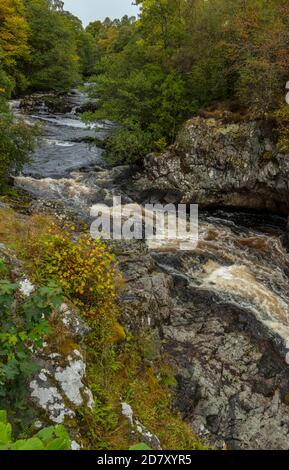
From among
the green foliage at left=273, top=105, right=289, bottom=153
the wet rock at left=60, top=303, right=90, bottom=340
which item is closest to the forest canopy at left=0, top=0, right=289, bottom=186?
the green foliage at left=273, top=105, right=289, bottom=153

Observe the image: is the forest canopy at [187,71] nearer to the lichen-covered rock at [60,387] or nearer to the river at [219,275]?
the river at [219,275]

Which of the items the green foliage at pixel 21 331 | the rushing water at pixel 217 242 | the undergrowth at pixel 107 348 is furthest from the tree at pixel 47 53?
the green foliage at pixel 21 331

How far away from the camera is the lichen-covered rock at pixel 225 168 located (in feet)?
42.4

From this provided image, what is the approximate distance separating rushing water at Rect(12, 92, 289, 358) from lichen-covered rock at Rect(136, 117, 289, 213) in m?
0.67

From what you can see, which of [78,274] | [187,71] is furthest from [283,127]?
[78,274]

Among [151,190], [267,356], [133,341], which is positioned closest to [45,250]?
[133,341]

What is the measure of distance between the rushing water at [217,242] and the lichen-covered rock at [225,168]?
0.67 metres

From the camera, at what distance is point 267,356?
23.5ft

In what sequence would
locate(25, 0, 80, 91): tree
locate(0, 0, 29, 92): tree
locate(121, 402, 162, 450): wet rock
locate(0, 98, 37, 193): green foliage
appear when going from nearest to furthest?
1. locate(121, 402, 162, 450): wet rock
2. locate(0, 98, 37, 193): green foliage
3. locate(0, 0, 29, 92): tree
4. locate(25, 0, 80, 91): tree

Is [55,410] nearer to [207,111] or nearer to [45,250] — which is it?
[45,250]

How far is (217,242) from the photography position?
35.9ft

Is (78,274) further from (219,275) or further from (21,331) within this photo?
(219,275)

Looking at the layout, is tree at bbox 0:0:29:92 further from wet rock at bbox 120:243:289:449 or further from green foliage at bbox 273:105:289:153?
wet rock at bbox 120:243:289:449

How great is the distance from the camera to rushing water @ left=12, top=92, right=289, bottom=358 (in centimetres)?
860
